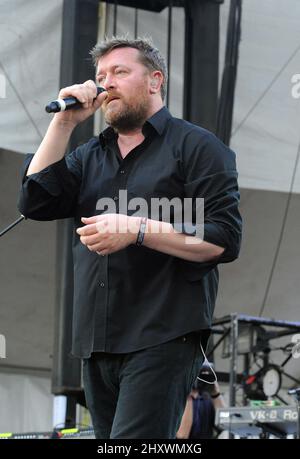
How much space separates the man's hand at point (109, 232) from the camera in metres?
1.93

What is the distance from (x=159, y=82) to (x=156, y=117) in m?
0.11

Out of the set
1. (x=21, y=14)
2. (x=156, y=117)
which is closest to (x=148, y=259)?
(x=156, y=117)

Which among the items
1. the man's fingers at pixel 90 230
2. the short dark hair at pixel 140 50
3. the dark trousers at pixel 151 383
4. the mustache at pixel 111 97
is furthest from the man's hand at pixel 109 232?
the short dark hair at pixel 140 50

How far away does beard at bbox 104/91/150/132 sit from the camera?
86.7 inches

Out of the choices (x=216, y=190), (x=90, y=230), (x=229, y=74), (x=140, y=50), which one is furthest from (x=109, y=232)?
(x=229, y=74)

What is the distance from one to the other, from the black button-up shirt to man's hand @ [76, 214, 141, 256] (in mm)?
156

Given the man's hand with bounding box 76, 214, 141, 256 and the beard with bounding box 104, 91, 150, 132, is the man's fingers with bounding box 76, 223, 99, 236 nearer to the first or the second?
the man's hand with bounding box 76, 214, 141, 256

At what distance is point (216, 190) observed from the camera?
82.4 inches

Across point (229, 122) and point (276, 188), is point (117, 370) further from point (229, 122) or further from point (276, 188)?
point (276, 188)

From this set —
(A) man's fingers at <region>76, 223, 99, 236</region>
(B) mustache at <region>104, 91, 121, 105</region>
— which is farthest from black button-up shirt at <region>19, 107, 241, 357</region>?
(A) man's fingers at <region>76, 223, 99, 236</region>

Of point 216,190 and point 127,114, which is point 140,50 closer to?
point 127,114

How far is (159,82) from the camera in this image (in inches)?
90.8

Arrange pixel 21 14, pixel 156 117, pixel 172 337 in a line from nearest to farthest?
pixel 172 337, pixel 156 117, pixel 21 14

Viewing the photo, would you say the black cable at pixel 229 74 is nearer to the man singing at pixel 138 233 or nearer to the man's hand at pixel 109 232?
the man singing at pixel 138 233
